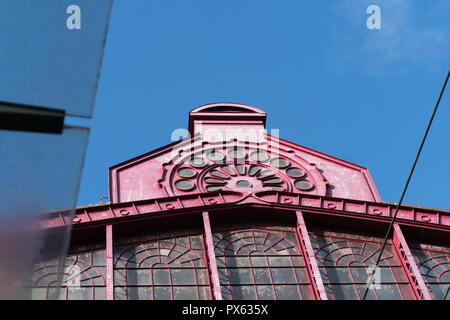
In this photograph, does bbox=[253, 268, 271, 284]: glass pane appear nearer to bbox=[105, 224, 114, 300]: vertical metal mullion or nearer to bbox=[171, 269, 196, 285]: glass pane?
bbox=[171, 269, 196, 285]: glass pane

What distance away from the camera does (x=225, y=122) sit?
28.8 meters

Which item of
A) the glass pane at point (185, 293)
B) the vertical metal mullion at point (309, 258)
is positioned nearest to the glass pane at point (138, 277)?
the glass pane at point (185, 293)

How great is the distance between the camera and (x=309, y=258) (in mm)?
20422

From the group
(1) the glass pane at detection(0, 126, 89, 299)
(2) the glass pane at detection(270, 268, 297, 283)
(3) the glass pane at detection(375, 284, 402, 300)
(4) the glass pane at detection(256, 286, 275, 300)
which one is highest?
(2) the glass pane at detection(270, 268, 297, 283)

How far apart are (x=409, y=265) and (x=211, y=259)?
639 cm

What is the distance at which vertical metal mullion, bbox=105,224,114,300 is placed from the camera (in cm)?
1853

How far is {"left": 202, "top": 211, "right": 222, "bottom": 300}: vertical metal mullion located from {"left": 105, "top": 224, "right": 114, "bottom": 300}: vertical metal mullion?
2.93 meters

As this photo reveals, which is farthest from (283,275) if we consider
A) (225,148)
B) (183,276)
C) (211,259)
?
(225,148)

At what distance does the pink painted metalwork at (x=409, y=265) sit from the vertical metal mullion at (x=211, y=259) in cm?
614

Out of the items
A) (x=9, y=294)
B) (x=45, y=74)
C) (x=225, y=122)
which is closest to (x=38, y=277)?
(x=9, y=294)

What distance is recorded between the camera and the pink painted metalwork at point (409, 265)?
19733mm

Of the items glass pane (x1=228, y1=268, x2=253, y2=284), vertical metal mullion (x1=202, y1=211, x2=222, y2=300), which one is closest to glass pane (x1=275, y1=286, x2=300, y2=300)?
glass pane (x1=228, y1=268, x2=253, y2=284)
